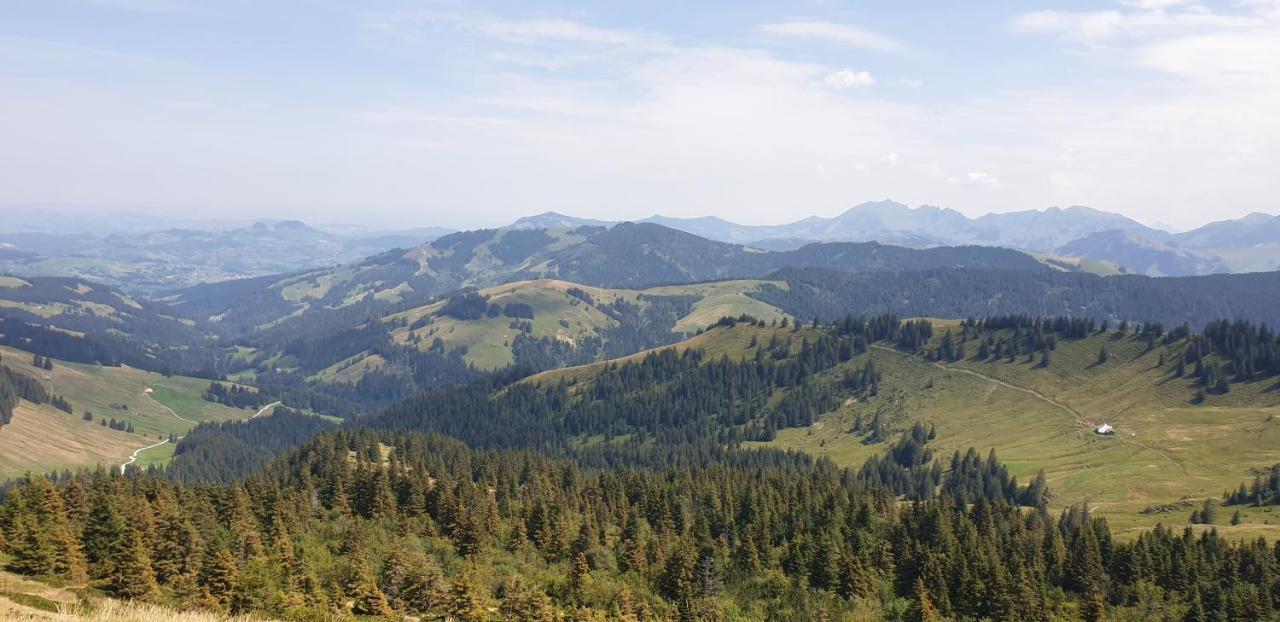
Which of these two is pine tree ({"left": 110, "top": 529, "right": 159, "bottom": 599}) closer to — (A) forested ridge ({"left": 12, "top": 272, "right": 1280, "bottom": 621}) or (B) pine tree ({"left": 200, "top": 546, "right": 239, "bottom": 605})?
(A) forested ridge ({"left": 12, "top": 272, "right": 1280, "bottom": 621})

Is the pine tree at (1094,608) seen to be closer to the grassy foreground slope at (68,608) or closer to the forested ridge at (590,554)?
the forested ridge at (590,554)

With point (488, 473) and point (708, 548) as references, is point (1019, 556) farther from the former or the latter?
point (488, 473)

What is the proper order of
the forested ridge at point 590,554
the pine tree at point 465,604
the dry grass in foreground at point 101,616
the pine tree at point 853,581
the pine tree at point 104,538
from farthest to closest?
the pine tree at point 853,581
the forested ridge at point 590,554
the pine tree at point 465,604
the pine tree at point 104,538
the dry grass in foreground at point 101,616

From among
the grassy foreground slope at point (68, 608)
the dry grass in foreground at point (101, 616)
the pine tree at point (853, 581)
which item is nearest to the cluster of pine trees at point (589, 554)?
the pine tree at point (853, 581)

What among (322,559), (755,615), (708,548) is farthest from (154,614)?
(708,548)

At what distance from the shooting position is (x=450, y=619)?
69125mm

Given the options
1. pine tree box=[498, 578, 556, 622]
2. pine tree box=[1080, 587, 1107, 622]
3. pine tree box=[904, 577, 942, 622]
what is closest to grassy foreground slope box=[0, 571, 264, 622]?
pine tree box=[498, 578, 556, 622]

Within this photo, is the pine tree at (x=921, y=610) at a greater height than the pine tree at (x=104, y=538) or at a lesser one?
lesser

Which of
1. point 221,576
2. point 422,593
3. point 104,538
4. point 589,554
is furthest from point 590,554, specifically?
point 104,538

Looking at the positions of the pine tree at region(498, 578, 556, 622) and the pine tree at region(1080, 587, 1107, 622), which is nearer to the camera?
the pine tree at region(498, 578, 556, 622)

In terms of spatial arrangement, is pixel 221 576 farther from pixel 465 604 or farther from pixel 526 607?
pixel 526 607

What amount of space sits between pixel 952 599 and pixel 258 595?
80.4m

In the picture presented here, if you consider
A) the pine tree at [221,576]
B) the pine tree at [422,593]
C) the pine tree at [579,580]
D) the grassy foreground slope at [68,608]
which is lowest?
the pine tree at [579,580]

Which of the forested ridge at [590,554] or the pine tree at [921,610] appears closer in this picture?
the forested ridge at [590,554]
